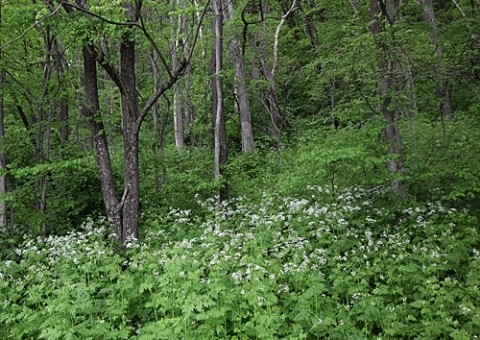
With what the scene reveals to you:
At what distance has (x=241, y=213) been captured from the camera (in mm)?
7941

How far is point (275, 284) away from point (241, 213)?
2813 millimetres

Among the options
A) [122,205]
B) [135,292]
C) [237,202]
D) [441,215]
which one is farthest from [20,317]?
[441,215]

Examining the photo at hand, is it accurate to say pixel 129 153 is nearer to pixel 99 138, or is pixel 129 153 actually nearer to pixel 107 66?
pixel 99 138

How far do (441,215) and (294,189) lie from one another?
2.56 meters

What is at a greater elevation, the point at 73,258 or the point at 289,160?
the point at 289,160

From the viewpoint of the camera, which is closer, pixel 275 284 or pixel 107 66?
pixel 275 284

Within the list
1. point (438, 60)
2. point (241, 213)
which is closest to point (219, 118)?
point (241, 213)

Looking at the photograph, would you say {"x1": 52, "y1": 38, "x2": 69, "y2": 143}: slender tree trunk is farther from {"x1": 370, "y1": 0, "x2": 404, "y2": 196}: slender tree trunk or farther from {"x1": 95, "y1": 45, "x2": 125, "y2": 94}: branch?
{"x1": 370, "y1": 0, "x2": 404, "y2": 196}: slender tree trunk

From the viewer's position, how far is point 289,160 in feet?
35.0

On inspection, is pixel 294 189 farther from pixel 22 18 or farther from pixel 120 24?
pixel 22 18

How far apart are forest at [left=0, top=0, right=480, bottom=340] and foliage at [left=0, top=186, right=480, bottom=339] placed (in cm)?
3

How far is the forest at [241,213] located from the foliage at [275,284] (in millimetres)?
32

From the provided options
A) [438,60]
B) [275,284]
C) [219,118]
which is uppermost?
[438,60]

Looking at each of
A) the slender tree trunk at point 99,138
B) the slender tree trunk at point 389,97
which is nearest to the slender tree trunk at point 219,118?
the slender tree trunk at point 99,138
